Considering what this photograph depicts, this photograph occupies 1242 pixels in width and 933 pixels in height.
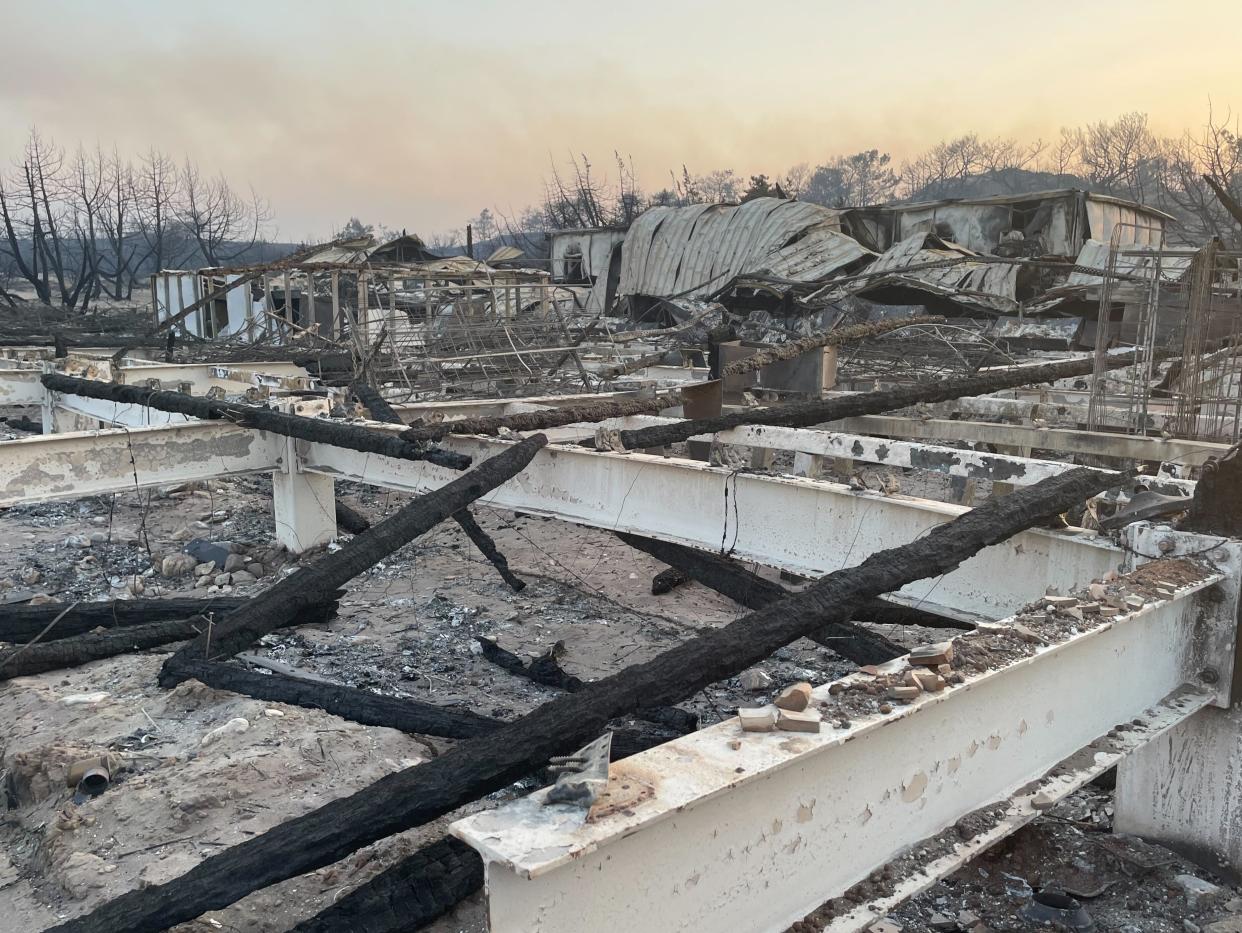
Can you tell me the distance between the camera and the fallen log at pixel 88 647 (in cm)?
470

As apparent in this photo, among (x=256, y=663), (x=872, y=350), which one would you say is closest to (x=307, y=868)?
(x=256, y=663)

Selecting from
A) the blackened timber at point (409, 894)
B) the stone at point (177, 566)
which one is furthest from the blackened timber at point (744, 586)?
the stone at point (177, 566)

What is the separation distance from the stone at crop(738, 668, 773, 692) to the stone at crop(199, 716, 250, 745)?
96.8 inches

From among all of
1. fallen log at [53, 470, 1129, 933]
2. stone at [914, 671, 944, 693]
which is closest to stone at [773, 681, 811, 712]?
stone at [914, 671, 944, 693]

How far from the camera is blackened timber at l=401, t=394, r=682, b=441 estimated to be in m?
5.35

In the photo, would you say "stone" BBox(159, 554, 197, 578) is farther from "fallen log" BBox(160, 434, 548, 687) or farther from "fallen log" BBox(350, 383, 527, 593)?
"fallen log" BBox(160, 434, 548, 687)

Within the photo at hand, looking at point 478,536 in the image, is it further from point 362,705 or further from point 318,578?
point 362,705

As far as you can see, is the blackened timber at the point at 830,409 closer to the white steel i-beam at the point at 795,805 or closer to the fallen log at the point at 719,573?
the fallen log at the point at 719,573

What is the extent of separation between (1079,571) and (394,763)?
2.81 metres

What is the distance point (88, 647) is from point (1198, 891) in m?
4.98

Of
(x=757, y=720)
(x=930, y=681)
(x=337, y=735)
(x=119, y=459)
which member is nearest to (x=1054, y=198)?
(x=119, y=459)

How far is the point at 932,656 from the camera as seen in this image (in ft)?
6.97

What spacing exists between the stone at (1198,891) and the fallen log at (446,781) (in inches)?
76.5

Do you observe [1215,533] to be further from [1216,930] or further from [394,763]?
[394,763]
